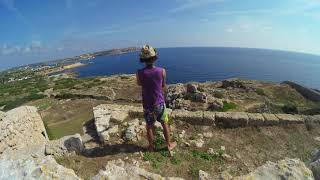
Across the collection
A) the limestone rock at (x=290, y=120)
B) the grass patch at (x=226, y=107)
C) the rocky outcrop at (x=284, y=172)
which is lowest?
the grass patch at (x=226, y=107)

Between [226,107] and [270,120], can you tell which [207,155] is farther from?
[226,107]

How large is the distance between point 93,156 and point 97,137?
1.09 m

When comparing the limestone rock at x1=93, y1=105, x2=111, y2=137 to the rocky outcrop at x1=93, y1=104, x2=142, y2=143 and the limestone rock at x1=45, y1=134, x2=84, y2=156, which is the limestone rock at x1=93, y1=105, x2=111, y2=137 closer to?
the rocky outcrop at x1=93, y1=104, x2=142, y2=143

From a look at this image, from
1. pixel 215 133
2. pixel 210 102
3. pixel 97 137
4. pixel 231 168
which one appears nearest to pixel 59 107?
pixel 210 102

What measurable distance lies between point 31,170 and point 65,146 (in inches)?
134

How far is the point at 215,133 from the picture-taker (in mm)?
7953

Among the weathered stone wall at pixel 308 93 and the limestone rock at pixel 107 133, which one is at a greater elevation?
the limestone rock at pixel 107 133

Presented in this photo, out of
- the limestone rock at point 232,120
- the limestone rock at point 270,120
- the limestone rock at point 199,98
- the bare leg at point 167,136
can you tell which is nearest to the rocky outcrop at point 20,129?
the bare leg at point 167,136

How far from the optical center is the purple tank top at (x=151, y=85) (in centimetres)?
590

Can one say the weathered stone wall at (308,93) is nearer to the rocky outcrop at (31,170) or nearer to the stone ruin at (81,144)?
the stone ruin at (81,144)

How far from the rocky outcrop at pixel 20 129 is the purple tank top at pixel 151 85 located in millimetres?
3505

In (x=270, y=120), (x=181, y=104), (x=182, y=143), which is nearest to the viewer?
(x=182, y=143)

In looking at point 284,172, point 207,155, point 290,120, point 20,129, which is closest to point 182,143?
point 207,155

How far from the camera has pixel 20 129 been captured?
773cm
